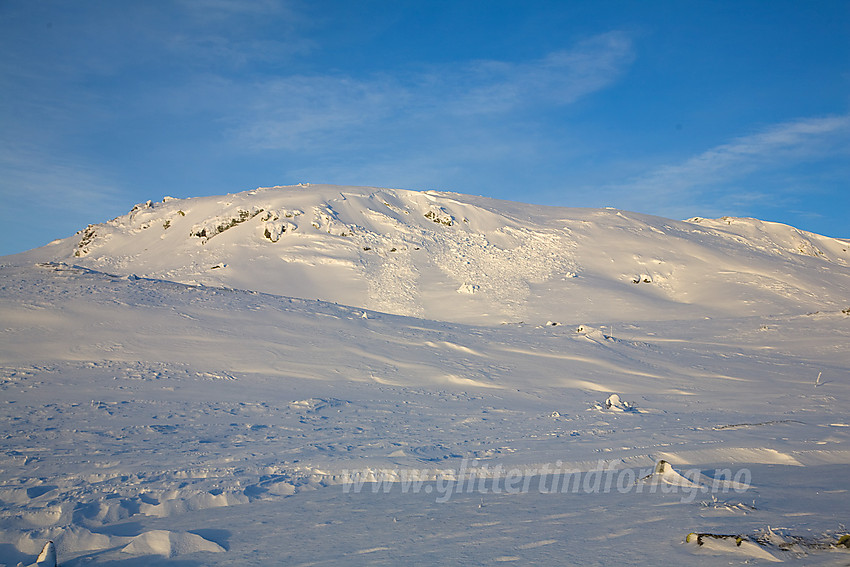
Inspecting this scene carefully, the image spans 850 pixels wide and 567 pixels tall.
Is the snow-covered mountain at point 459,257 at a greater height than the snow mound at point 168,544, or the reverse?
the snow-covered mountain at point 459,257

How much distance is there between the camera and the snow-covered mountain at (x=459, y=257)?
108 ft

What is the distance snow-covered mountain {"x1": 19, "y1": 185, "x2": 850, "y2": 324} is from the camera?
3278 cm

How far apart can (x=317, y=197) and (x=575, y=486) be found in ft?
136

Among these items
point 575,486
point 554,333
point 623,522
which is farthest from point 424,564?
point 554,333

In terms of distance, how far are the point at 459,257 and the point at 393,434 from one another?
31342mm

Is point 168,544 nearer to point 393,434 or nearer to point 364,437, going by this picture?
point 364,437

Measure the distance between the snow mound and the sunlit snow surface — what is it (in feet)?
0.07

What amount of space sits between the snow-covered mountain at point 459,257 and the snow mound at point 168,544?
24516 millimetres

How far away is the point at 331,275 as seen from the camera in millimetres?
35625

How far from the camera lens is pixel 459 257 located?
39469mm

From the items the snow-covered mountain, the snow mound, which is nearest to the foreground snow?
the snow mound

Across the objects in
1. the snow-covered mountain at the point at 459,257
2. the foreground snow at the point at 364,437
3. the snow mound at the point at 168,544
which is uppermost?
the snow-covered mountain at the point at 459,257

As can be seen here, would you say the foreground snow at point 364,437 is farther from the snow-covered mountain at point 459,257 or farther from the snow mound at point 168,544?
the snow-covered mountain at point 459,257

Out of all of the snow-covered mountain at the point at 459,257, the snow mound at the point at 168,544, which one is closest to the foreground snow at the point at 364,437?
the snow mound at the point at 168,544
